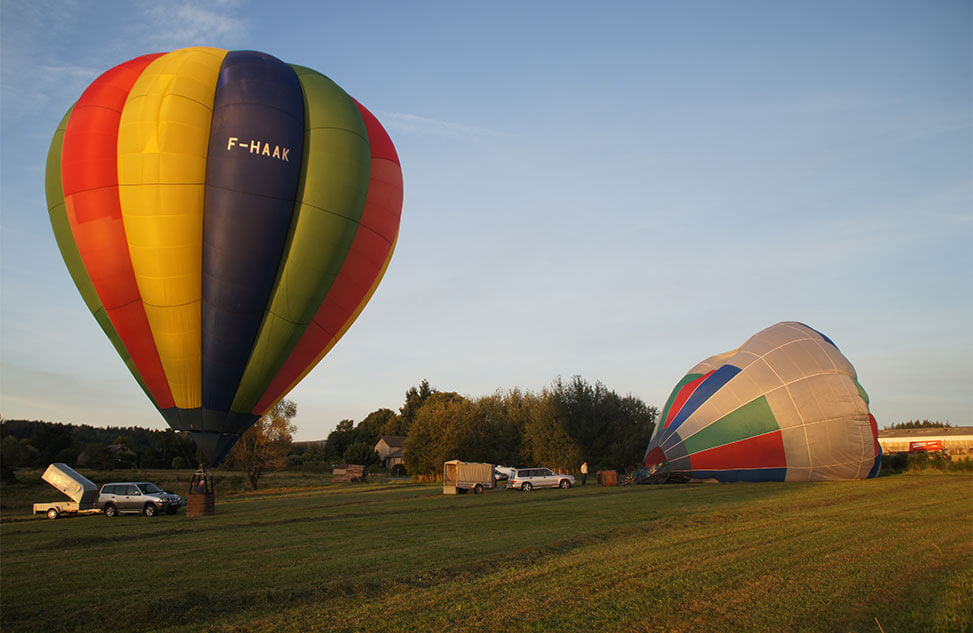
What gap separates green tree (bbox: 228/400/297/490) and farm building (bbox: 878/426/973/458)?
5227 cm

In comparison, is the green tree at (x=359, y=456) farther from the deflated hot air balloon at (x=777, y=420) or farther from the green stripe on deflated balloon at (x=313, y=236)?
the green stripe on deflated balloon at (x=313, y=236)

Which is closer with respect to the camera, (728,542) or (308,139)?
(728,542)

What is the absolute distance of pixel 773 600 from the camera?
282 inches

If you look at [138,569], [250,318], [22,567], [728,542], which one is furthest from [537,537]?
[22,567]

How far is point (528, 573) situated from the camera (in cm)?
888

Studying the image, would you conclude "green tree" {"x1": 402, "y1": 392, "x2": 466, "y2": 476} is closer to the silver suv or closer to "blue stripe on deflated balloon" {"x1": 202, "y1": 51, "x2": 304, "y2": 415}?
the silver suv

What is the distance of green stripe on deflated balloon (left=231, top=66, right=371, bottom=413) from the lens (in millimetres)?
15320

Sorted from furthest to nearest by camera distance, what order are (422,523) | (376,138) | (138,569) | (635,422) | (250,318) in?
1. (635,422)
2. (376,138)
3. (422,523)
4. (250,318)
5. (138,569)

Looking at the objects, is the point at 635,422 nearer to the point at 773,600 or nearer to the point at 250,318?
the point at 250,318

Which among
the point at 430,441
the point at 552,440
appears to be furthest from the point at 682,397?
the point at 430,441

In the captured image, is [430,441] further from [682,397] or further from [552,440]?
[682,397]

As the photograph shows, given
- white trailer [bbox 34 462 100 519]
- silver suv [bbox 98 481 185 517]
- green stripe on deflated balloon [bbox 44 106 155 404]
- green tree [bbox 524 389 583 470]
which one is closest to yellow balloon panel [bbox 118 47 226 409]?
green stripe on deflated balloon [bbox 44 106 155 404]

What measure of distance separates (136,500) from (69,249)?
12091 mm

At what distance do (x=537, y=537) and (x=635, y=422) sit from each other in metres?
32.4
